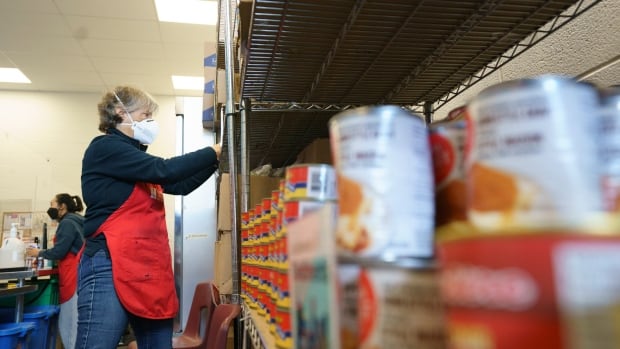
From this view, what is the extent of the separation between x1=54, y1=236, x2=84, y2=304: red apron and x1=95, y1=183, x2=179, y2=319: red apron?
235cm

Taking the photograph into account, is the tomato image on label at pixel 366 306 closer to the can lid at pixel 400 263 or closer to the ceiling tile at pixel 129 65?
the can lid at pixel 400 263

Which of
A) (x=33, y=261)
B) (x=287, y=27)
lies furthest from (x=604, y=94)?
(x=33, y=261)

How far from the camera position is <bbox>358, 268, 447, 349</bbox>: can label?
0.41 meters

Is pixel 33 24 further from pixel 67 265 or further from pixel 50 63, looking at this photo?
pixel 67 265

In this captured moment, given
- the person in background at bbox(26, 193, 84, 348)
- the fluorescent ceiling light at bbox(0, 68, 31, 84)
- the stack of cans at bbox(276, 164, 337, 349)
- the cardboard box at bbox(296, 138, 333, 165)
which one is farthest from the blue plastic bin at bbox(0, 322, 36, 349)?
A: the fluorescent ceiling light at bbox(0, 68, 31, 84)

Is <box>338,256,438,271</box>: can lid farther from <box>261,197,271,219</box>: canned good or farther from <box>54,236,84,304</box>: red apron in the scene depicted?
<box>54,236,84,304</box>: red apron

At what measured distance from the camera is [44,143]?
5.81 meters

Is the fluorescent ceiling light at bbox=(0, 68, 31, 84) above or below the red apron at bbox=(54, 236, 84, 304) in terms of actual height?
above

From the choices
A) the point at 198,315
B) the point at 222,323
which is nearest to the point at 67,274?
the point at 198,315

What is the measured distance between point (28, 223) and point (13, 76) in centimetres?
174

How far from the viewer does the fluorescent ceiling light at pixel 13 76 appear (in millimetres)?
5141

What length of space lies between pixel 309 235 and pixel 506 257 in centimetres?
25

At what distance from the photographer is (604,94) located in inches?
17.2

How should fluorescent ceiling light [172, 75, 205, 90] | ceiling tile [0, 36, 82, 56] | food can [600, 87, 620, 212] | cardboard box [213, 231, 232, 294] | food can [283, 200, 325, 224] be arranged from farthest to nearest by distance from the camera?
fluorescent ceiling light [172, 75, 205, 90] < ceiling tile [0, 36, 82, 56] < cardboard box [213, 231, 232, 294] < food can [283, 200, 325, 224] < food can [600, 87, 620, 212]
